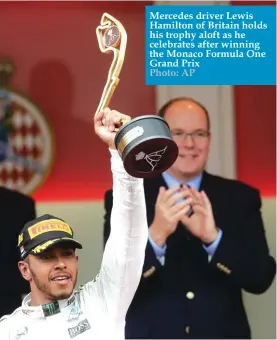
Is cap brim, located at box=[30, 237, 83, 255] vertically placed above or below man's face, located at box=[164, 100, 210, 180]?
below

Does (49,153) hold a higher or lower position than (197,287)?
higher

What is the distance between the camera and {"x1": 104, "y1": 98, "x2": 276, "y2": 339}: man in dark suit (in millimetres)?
3750

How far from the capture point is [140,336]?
383 cm

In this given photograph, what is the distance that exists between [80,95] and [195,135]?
1.75 ft

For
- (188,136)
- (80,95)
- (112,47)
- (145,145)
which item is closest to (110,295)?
(145,145)

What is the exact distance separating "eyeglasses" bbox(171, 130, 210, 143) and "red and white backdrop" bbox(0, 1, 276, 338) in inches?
8.0

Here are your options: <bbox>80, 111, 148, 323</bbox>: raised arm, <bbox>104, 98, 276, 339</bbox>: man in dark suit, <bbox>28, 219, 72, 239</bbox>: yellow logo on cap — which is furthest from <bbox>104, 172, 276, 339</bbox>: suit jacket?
<bbox>80, 111, 148, 323</bbox>: raised arm

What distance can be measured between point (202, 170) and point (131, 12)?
27.8 inches

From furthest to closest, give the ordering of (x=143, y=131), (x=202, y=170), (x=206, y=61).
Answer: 1. (x=202, y=170)
2. (x=206, y=61)
3. (x=143, y=131)

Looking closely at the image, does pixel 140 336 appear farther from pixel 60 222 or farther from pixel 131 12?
pixel 131 12

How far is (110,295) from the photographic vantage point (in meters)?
2.98

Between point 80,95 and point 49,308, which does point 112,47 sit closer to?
point 49,308

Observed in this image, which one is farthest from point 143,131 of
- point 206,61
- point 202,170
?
point 202,170

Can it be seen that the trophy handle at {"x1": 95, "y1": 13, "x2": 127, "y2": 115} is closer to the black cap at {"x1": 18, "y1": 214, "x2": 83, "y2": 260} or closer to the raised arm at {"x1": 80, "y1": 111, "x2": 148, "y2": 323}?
the raised arm at {"x1": 80, "y1": 111, "x2": 148, "y2": 323}
